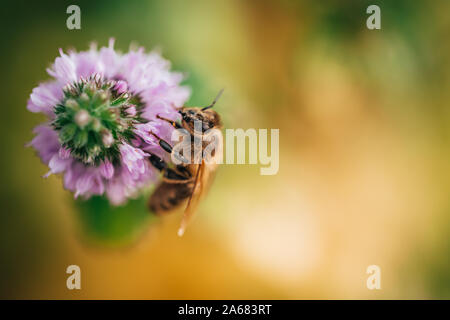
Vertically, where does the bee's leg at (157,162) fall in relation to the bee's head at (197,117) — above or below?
below

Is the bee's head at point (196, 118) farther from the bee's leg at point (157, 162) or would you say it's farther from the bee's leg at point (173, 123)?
the bee's leg at point (157, 162)

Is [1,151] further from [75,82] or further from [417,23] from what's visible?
[417,23]

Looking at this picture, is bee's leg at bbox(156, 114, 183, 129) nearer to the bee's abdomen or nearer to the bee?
the bee

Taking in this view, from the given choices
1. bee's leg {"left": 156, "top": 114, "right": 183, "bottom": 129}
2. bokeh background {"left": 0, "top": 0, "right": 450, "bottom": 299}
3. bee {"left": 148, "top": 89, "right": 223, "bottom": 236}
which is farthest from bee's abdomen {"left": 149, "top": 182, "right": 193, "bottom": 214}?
bokeh background {"left": 0, "top": 0, "right": 450, "bottom": 299}

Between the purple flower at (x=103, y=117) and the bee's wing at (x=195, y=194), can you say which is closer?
the purple flower at (x=103, y=117)

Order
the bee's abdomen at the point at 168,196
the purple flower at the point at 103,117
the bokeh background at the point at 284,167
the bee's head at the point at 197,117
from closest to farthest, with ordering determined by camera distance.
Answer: the purple flower at the point at 103,117 < the bee's head at the point at 197,117 < the bee's abdomen at the point at 168,196 < the bokeh background at the point at 284,167

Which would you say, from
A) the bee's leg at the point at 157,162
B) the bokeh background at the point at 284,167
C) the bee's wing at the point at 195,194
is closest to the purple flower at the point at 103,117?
the bee's leg at the point at 157,162
